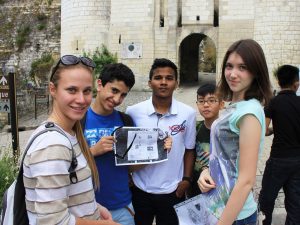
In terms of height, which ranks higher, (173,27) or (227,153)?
(173,27)

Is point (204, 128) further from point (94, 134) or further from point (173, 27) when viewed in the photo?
point (173, 27)

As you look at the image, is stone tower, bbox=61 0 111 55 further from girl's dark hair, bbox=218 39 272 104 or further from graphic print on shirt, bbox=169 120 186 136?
girl's dark hair, bbox=218 39 272 104

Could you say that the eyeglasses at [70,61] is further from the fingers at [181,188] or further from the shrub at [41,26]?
the shrub at [41,26]

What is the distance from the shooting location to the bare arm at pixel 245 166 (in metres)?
1.82

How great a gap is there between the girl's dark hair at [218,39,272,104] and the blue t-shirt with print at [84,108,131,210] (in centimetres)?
109

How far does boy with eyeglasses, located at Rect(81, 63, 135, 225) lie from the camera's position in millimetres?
2668

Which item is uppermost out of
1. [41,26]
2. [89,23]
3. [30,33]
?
[41,26]

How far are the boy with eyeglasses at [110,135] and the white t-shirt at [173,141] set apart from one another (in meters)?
0.20

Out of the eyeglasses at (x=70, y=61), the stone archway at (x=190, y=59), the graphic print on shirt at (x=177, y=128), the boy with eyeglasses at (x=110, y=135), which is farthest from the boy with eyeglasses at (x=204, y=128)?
the stone archway at (x=190, y=59)

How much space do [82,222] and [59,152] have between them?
14.0 inches

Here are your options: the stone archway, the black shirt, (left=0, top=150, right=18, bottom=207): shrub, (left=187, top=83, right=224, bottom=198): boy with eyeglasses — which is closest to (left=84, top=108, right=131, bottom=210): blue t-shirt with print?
(left=187, top=83, right=224, bottom=198): boy with eyeglasses

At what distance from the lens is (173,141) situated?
9.84 ft

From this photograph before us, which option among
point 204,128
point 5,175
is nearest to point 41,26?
point 5,175

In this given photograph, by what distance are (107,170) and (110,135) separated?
9.8 inches
